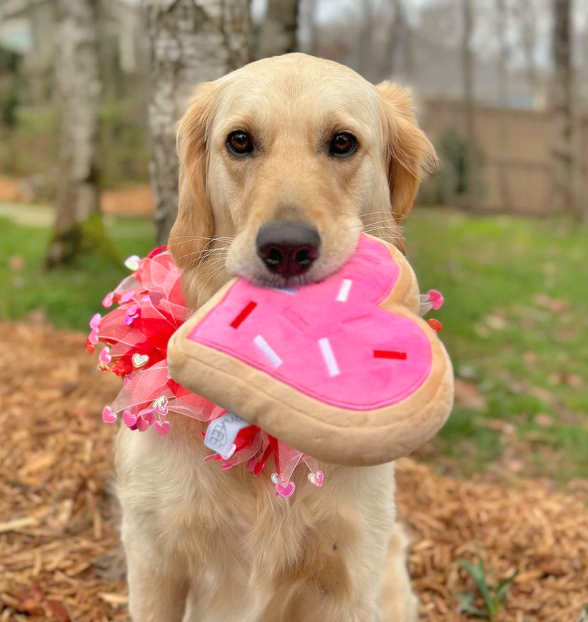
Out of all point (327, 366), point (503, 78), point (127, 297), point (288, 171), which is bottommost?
point (503, 78)

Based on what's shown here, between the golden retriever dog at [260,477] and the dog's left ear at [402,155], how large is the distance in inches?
4.9

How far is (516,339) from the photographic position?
6887 millimetres

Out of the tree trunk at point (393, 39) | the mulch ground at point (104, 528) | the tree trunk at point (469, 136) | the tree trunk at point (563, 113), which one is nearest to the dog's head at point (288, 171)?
the mulch ground at point (104, 528)

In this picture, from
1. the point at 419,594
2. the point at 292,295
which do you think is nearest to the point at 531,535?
the point at 419,594

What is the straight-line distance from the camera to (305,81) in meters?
2.09

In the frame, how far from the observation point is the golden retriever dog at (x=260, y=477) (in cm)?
207

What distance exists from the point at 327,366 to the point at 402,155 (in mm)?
1176

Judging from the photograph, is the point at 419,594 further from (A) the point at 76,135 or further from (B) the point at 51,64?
(B) the point at 51,64

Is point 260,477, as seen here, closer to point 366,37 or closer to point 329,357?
point 329,357

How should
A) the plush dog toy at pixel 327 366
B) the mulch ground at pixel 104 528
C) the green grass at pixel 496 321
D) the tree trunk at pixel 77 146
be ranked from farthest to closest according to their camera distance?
the tree trunk at pixel 77 146 → the green grass at pixel 496 321 → the mulch ground at pixel 104 528 → the plush dog toy at pixel 327 366

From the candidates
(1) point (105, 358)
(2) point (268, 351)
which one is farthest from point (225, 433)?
(1) point (105, 358)

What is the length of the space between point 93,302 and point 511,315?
13.7 ft

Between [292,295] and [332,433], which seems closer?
[332,433]

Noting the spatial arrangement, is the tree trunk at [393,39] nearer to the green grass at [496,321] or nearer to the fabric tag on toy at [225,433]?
the green grass at [496,321]
